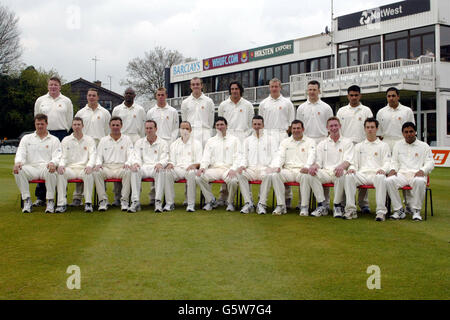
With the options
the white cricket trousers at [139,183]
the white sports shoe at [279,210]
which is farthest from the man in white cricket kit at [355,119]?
the white cricket trousers at [139,183]

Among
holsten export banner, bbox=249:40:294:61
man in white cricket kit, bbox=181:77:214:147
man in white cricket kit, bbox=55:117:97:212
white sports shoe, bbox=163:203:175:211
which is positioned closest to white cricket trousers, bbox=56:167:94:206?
man in white cricket kit, bbox=55:117:97:212

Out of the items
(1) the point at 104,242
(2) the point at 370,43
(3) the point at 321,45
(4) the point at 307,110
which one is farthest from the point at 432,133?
(1) the point at 104,242

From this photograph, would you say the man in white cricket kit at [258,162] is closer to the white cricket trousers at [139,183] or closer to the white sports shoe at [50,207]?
the white cricket trousers at [139,183]

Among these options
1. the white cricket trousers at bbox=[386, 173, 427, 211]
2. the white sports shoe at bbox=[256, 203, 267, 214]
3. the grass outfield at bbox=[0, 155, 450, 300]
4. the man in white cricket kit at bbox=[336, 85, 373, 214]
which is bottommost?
the grass outfield at bbox=[0, 155, 450, 300]

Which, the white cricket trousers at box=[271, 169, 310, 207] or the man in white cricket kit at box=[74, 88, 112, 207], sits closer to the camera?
the white cricket trousers at box=[271, 169, 310, 207]

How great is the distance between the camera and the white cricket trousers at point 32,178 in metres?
8.91

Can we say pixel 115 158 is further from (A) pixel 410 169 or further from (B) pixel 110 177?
(A) pixel 410 169

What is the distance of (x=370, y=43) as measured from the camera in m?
30.2

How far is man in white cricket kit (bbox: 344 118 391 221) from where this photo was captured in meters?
8.25

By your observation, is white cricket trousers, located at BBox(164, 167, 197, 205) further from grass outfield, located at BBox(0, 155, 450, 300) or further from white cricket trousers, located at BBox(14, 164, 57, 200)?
white cricket trousers, located at BBox(14, 164, 57, 200)

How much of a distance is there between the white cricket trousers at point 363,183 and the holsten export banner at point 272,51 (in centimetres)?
3013

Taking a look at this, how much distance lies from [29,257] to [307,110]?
241 inches

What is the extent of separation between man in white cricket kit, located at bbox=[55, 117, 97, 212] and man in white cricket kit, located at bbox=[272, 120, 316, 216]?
334cm

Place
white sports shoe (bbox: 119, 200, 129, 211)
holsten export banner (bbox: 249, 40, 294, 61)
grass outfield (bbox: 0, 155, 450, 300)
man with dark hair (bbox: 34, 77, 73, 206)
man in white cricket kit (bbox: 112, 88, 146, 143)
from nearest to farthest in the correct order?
grass outfield (bbox: 0, 155, 450, 300) < white sports shoe (bbox: 119, 200, 129, 211) < man with dark hair (bbox: 34, 77, 73, 206) < man in white cricket kit (bbox: 112, 88, 146, 143) < holsten export banner (bbox: 249, 40, 294, 61)
